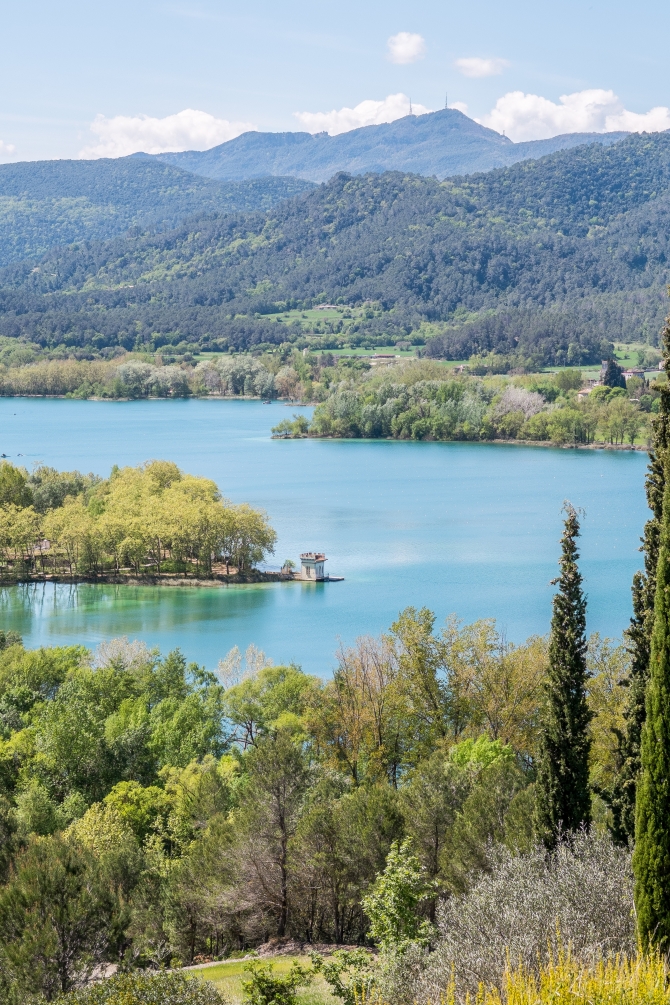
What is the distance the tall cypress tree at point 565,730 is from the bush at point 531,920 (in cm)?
156

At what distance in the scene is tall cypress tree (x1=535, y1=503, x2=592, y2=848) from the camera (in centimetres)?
1326

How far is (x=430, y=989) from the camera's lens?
941cm

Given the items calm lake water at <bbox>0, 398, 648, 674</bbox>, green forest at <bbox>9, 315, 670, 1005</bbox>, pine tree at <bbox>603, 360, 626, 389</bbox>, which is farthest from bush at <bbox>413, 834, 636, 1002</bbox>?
pine tree at <bbox>603, 360, 626, 389</bbox>

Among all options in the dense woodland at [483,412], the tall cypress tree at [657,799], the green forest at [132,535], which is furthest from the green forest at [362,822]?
the dense woodland at [483,412]

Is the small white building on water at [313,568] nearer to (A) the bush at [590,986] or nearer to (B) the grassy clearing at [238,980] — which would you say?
(B) the grassy clearing at [238,980]

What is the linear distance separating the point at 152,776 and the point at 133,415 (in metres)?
88.6

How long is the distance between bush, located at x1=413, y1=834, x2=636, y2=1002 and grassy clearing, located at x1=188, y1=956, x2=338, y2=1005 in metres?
1.62

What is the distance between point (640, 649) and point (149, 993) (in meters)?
6.23

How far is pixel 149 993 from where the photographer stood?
9961 mm

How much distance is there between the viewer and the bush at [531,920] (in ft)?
30.9

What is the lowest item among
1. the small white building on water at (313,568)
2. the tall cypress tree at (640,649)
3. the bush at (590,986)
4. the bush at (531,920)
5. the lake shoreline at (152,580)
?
the lake shoreline at (152,580)

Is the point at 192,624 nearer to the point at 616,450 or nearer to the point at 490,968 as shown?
the point at 490,968

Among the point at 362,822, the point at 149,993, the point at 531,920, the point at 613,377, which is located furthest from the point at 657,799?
the point at 613,377

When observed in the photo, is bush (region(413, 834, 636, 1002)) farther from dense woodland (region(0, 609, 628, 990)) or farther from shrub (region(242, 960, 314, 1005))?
dense woodland (region(0, 609, 628, 990))
